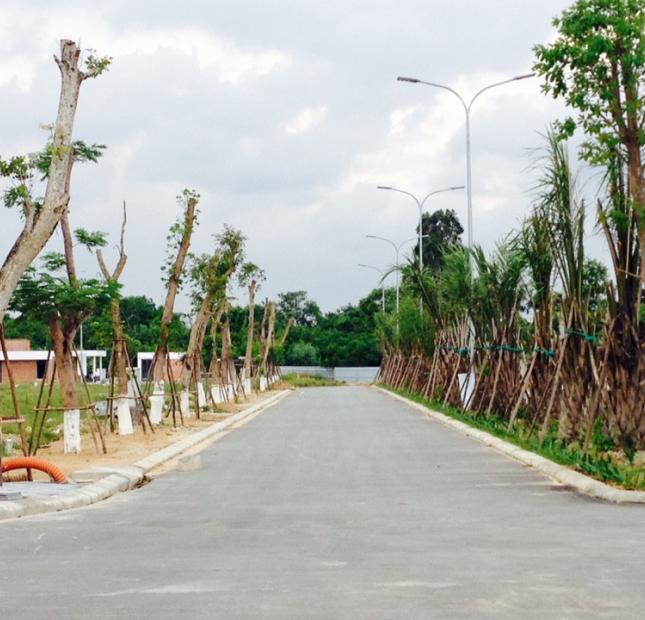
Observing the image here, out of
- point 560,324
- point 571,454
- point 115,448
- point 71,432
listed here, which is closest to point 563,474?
point 571,454

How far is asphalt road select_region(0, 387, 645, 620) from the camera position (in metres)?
8.15

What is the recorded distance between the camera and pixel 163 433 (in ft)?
100

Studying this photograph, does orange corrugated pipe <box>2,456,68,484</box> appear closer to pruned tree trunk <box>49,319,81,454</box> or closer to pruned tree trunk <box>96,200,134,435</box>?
pruned tree trunk <box>49,319,81,454</box>

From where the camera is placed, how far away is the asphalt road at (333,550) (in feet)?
26.7

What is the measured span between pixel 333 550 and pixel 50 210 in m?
8.03

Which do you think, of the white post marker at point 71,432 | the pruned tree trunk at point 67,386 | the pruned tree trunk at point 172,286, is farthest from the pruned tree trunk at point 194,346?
the white post marker at point 71,432

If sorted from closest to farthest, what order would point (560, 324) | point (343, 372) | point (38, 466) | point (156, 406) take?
point (38, 466) → point (560, 324) → point (156, 406) → point (343, 372)

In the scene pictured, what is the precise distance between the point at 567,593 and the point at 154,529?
5.34m

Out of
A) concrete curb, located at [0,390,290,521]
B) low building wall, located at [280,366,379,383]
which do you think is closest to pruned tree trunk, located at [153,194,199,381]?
concrete curb, located at [0,390,290,521]

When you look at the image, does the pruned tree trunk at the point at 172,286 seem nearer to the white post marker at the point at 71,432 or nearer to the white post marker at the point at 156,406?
the white post marker at the point at 156,406

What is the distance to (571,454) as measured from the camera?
64.8ft

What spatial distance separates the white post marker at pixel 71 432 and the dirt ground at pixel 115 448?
0.17m

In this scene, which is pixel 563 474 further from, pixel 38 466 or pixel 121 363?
A: pixel 121 363

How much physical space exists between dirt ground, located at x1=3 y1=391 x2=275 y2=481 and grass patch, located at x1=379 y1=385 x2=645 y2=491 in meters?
7.18
